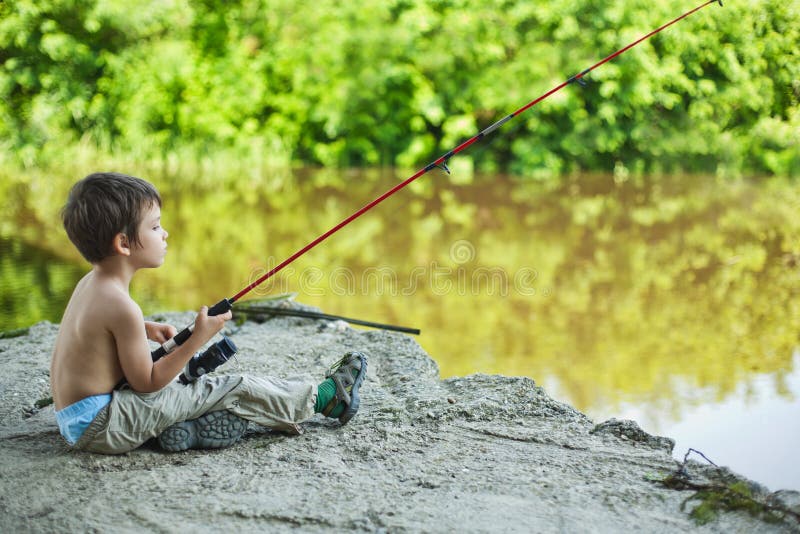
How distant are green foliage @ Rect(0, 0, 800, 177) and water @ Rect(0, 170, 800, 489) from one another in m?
0.65

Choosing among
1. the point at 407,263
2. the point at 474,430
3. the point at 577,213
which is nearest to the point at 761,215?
the point at 577,213

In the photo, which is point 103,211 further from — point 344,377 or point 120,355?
point 344,377

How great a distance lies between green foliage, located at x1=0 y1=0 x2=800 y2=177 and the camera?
6363 millimetres

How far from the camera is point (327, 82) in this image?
7.34m

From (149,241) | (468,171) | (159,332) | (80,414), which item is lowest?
(80,414)

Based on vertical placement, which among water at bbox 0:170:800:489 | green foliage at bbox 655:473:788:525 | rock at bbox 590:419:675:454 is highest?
water at bbox 0:170:800:489

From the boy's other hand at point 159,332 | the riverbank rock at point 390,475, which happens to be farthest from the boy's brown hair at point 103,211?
the riverbank rock at point 390,475

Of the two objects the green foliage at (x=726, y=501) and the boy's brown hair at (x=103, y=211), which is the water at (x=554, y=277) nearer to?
the green foliage at (x=726, y=501)

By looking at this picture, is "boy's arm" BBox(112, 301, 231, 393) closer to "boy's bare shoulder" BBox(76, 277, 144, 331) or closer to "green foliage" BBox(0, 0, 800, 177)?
"boy's bare shoulder" BBox(76, 277, 144, 331)

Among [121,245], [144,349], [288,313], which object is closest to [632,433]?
[144,349]

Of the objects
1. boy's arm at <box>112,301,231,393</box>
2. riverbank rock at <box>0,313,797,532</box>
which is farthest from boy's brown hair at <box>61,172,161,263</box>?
riverbank rock at <box>0,313,797,532</box>

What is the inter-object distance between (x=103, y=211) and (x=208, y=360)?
38cm

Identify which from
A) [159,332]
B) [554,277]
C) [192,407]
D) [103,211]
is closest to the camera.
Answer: [103,211]

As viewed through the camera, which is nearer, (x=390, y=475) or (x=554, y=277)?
(x=390, y=475)
